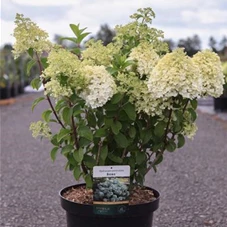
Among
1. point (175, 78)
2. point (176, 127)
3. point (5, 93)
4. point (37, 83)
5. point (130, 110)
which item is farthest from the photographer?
point (5, 93)

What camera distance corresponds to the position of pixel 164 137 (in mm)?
2281

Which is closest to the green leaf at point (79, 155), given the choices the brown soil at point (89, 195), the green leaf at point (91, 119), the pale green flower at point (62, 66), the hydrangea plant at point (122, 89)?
the hydrangea plant at point (122, 89)

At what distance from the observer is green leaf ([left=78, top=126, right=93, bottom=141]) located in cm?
212

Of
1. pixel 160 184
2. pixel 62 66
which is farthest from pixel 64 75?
pixel 160 184

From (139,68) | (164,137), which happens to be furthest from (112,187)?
(139,68)

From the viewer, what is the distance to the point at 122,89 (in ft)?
6.79

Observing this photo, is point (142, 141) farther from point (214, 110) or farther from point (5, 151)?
point (214, 110)

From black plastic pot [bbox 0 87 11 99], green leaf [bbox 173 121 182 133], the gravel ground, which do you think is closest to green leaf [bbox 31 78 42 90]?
green leaf [bbox 173 121 182 133]

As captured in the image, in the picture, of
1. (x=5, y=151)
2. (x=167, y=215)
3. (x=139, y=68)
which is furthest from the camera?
(x=5, y=151)

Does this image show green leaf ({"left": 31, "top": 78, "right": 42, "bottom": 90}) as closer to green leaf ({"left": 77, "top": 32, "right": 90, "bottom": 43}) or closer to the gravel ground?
green leaf ({"left": 77, "top": 32, "right": 90, "bottom": 43})

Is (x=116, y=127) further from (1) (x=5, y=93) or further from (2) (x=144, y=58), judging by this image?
(1) (x=5, y=93)

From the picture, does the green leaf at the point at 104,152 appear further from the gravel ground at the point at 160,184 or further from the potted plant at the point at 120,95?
the gravel ground at the point at 160,184

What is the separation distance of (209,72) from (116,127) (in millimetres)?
434

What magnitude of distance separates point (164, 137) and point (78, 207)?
463mm
